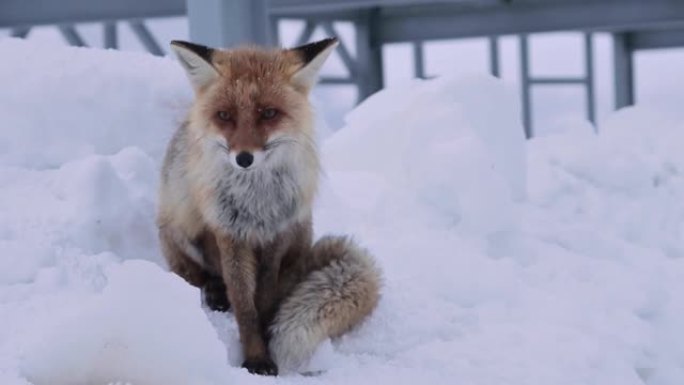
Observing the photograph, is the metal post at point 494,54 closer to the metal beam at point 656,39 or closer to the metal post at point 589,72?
the metal post at point 589,72

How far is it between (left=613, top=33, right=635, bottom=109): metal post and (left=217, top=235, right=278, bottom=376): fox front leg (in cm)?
1278

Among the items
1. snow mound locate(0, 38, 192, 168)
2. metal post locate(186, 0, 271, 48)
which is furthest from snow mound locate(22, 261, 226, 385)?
metal post locate(186, 0, 271, 48)

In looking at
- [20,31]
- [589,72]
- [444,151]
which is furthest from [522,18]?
[444,151]

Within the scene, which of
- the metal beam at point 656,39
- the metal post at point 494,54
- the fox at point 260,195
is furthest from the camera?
the metal beam at point 656,39

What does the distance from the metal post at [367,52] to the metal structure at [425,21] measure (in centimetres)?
1

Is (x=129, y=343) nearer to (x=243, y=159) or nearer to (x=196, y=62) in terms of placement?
(x=243, y=159)

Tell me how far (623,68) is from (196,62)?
12.9 metres

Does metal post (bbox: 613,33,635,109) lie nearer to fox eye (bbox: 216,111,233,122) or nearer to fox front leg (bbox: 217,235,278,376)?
fox front leg (bbox: 217,235,278,376)

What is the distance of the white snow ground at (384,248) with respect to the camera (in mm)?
2410

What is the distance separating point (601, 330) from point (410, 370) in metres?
1.01

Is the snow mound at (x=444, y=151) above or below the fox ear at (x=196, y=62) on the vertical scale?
below

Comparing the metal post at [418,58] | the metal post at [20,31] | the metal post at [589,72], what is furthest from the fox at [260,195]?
the metal post at [589,72]

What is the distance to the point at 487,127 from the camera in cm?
497

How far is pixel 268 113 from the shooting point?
110 inches
